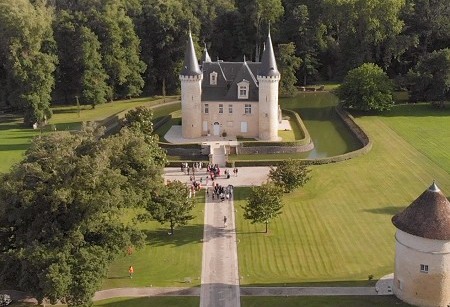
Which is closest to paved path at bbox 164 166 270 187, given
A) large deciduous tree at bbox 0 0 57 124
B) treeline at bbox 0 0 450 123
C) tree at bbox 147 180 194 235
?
tree at bbox 147 180 194 235

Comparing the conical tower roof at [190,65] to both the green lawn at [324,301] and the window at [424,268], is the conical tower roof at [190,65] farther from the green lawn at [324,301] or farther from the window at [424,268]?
the window at [424,268]

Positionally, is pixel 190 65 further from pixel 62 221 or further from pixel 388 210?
pixel 62 221

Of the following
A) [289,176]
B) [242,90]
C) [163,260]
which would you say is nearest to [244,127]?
[242,90]

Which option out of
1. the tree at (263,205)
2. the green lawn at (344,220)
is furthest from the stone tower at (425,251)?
the tree at (263,205)

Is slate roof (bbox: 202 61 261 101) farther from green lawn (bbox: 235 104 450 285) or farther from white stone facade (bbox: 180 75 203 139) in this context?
green lawn (bbox: 235 104 450 285)

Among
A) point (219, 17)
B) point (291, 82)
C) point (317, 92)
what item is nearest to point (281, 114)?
point (291, 82)
